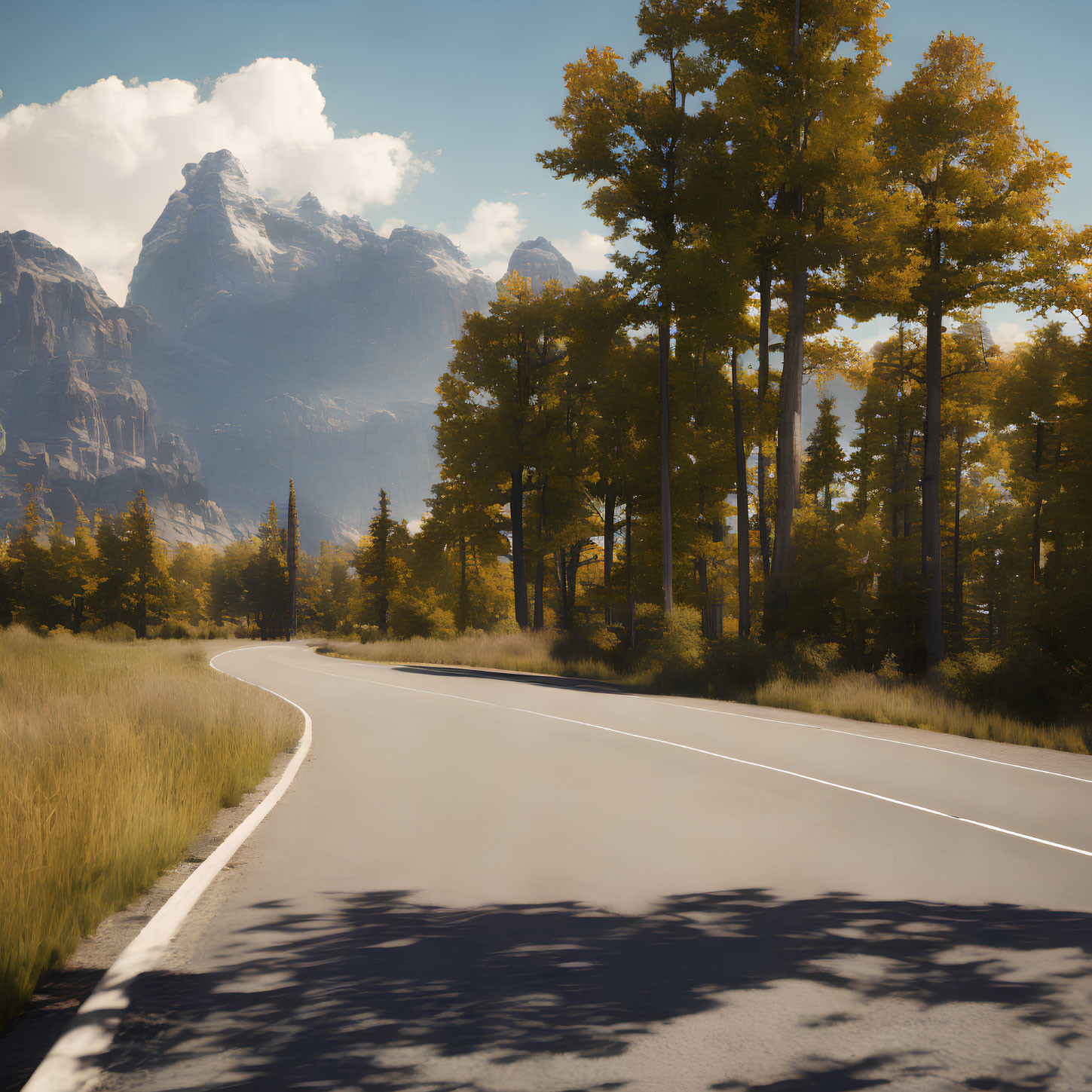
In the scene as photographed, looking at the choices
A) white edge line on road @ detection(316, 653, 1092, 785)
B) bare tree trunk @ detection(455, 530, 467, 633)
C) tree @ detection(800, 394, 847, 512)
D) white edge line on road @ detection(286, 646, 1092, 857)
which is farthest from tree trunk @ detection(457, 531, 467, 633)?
white edge line on road @ detection(286, 646, 1092, 857)

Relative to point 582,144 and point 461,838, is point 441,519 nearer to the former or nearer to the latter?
point 582,144

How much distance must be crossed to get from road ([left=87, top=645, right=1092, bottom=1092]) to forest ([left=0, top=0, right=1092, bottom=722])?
416 inches

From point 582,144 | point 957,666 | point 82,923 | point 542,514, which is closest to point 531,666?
point 542,514

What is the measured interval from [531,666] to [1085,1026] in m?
24.7

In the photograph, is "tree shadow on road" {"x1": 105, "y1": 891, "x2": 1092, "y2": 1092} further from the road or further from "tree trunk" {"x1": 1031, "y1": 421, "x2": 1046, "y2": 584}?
"tree trunk" {"x1": 1031, "y1": 421, "x2": 1046, "y2": 584}

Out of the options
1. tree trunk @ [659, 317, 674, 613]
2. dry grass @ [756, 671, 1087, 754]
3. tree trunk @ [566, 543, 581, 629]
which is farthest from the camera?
tree trunk @ [566, 543, 581, 629]

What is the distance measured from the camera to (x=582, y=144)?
23188mm

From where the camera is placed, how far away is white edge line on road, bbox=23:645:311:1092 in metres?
2.96

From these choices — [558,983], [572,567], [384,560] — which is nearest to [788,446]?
[558,983]

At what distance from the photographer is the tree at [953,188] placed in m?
20.4

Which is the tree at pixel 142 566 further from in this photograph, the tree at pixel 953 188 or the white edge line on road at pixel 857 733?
the tree at pixel 953 188

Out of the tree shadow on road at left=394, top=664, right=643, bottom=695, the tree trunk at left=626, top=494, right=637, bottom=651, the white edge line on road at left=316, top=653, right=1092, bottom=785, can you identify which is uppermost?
the tree trunk at left=626, top=494, right=637, bottom=651

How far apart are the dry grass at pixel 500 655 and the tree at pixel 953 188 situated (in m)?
11.0

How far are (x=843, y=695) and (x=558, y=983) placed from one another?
1410 cm
